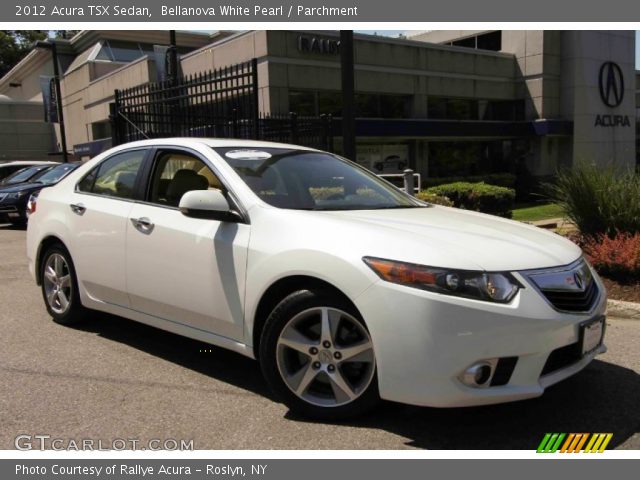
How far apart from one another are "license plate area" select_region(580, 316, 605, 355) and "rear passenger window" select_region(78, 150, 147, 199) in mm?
3295

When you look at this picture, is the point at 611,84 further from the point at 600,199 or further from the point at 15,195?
the point at 15,195

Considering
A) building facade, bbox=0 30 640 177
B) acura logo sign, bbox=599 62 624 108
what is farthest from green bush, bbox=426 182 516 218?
acura logo sign, bbox=599 62 624 108

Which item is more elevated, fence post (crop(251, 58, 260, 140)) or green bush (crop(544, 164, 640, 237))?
fence post (crop(251, 58, 260, 140))

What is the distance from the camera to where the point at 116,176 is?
194 inches

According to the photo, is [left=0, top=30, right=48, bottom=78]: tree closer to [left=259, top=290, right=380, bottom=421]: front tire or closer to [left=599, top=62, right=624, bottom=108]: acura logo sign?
[left=599, top=62, right=624, bottom=108]: acura logo sign

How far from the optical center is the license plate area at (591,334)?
326 centimetres

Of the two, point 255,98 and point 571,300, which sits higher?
point 255,98

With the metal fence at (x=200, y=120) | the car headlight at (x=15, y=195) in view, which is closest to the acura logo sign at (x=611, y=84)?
the metal fence at (x=200, y=120)

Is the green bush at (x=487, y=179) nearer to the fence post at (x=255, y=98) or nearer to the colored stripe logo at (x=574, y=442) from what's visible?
the fence post at (x=255, y=98)

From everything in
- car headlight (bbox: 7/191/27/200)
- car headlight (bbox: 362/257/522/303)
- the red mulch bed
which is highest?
car headlight (bbox: 362/257/522/303)

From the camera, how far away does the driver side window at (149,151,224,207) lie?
4.40 m

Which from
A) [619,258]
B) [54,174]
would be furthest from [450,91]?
[619,258]

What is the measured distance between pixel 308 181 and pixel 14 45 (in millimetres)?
64334

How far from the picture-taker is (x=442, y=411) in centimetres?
359
